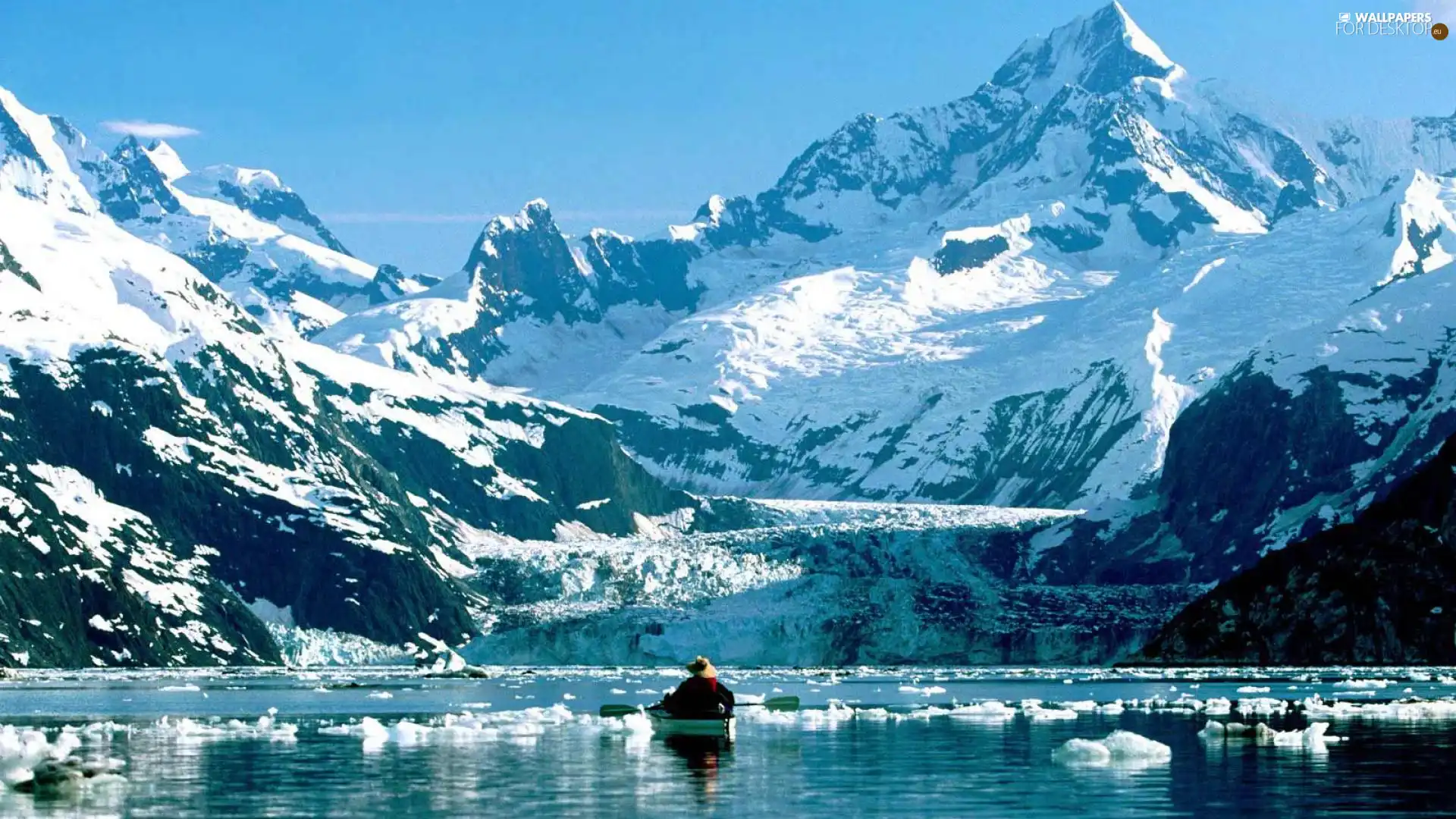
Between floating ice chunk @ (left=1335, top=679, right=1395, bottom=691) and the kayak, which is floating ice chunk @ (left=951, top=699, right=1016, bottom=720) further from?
floating ice chunk @ (left=1335, top=679, right=1395, bottom=691)

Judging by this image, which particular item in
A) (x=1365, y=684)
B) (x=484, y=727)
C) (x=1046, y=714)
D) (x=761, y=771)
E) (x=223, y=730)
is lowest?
(x=761, y=771)

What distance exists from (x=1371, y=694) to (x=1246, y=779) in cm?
6798

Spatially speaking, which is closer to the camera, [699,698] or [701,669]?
[699,698]

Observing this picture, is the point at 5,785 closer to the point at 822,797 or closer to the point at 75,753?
the point at 75,753

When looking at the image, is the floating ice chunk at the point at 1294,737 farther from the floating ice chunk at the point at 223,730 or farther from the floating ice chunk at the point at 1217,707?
the floating ice chunk at the point at 223,730

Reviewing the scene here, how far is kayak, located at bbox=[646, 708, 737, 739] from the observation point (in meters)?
90.2

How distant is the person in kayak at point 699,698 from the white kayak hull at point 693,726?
25 centimetres

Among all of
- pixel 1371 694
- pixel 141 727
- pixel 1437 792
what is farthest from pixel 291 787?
pixel 1371 694

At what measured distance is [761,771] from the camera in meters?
72.6

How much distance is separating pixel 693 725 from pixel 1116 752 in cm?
2212

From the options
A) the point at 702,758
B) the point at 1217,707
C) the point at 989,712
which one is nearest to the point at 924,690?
the point at 989,712

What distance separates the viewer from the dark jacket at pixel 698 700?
90875 millimetres

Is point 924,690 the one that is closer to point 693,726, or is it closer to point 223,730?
point 223,730

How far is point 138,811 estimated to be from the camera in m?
59.0
